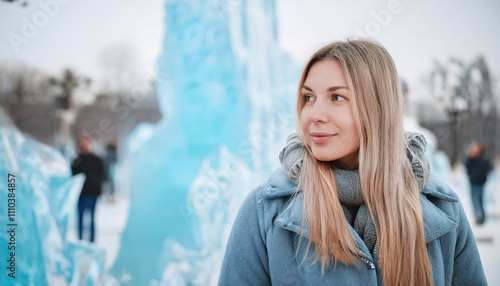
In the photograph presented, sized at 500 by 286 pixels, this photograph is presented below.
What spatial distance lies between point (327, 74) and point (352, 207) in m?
0.41

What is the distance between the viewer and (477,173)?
304cm

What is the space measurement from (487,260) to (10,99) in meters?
3.88

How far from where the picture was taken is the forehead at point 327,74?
103 centimetres

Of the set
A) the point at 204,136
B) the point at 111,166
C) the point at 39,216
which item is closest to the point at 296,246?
the point at 204,136

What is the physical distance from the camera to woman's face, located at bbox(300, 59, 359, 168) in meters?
1.02

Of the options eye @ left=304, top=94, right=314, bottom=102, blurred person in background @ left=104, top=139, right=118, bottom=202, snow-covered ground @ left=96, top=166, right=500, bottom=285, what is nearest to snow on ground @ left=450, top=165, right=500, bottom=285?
snow-covered ground @ left=96, top=166, right=500, bottom=285

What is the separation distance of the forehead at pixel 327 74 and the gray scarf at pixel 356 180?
0.21 m

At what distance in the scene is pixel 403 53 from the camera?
9.68 ft

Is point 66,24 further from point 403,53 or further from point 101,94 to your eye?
point 403,53

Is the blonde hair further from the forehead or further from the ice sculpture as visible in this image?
the ice sculpture

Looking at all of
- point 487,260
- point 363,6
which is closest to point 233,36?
point 363,6

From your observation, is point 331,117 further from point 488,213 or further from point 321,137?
point 488,213

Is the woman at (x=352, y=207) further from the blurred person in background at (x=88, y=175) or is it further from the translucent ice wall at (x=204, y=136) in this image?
the blurred person in background at (x=88, y=175)

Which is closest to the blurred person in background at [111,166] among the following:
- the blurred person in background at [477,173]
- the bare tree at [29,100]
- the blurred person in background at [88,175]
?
the blurred person in background at [88,175]
